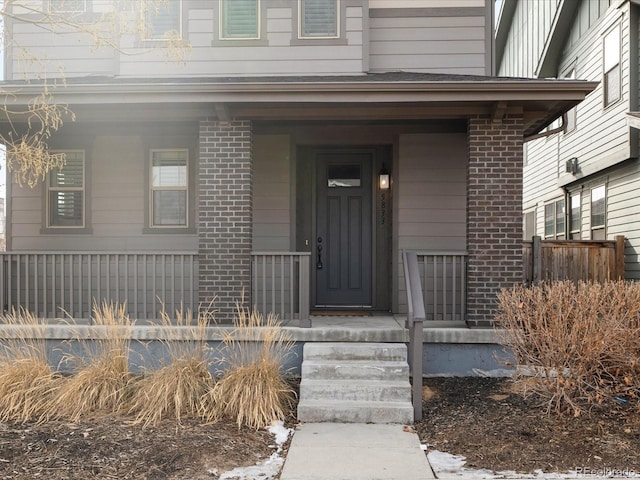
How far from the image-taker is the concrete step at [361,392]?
15.6ft

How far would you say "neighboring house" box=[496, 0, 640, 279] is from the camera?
8945mm

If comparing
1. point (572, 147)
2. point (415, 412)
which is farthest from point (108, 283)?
point (572, 147)

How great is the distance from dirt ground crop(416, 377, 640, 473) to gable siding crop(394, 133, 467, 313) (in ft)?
8.37

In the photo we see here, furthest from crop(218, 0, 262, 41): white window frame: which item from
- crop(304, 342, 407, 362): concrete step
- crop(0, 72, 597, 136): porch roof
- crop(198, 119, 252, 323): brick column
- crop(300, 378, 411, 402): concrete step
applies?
crop(300, 378, 411, 402): concrete step

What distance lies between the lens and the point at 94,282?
261 inches

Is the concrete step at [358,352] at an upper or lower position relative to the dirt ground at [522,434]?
upper

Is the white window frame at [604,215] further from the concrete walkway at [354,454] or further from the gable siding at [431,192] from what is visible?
the concrete walkway at [354,454]

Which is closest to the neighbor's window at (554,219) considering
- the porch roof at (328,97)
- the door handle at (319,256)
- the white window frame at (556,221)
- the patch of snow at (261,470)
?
the white window frame at (556,221)

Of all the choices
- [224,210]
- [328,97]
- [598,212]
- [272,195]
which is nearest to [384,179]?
[272,195]

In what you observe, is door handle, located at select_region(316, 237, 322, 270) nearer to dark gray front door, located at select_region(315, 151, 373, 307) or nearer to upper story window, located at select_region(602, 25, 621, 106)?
dark gray front door, located at select_region(315, 151, 373, 307)

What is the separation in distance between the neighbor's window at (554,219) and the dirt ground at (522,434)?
8.57 metres

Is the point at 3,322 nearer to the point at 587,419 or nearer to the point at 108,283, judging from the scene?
the point at 108,283

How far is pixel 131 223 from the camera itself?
287 inches

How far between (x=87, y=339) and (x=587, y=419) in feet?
16.3
